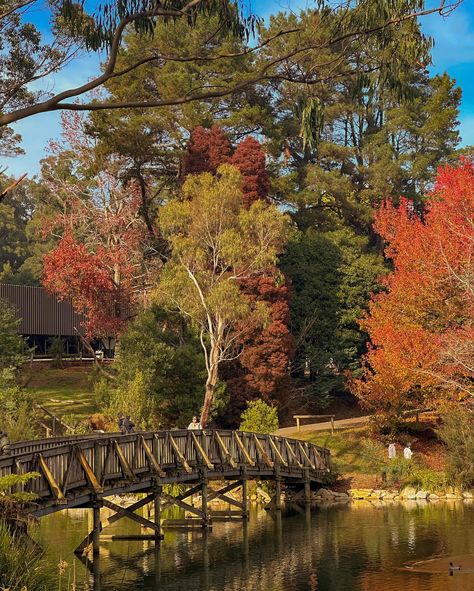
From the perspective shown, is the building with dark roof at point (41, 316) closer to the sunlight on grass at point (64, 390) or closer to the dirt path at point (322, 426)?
the sunlight on grass at point (64, 390)

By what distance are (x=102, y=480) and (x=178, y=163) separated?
114 ft

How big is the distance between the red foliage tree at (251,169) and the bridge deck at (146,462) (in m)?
16.2

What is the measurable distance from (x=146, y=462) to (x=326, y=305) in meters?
30.4

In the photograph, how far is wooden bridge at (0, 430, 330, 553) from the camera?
74.6 ft

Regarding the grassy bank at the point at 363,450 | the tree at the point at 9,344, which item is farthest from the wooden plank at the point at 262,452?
the tree at the point at 9,344

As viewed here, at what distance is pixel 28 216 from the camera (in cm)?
11325

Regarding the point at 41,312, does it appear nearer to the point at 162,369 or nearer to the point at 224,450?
the point at 162,369

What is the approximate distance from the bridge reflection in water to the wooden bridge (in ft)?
0.08

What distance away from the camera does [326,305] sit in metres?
→ 58.1

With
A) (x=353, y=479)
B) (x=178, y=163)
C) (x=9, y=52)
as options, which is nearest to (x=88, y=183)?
(x=178, y=163)

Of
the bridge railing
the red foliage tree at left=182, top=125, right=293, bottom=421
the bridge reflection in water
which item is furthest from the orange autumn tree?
the red foliage tree at left=182, top=125, right=293, bottom=421

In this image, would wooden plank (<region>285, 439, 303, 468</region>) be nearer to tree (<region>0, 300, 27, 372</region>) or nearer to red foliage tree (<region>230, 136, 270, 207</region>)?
tree (<region>0, 300, 27, 372</region>)

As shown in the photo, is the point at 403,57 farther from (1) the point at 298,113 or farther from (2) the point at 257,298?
(2) the point at 257,298

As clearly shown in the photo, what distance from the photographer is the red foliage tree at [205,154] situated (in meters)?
53.0
